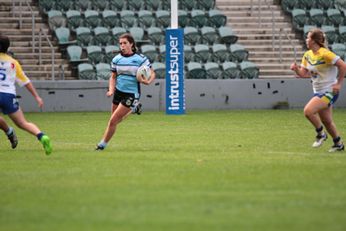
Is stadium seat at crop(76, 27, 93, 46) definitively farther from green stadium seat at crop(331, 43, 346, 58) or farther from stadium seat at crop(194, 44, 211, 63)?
green stadium seat at crop(331, 43, 346, 58)

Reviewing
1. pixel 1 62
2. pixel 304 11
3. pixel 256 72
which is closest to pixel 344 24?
pixel 304 11

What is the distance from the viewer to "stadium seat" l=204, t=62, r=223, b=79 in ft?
111

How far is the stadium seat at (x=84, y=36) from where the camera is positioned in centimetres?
3416

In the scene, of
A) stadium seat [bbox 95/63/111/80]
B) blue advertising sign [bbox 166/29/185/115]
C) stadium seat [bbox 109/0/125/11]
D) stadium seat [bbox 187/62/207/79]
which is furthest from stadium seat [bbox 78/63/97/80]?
stadium seat [bbox 109/0/125/11]

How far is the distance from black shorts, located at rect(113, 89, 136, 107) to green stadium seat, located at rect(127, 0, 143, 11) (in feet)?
63.1

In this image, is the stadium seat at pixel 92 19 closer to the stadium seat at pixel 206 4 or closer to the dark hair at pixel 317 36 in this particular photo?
the stadium seat at pixel 206 4

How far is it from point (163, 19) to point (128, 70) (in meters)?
18.6

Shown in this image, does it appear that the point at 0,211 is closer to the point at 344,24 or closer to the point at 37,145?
the point at 37,145

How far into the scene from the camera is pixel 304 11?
37969 millimetres

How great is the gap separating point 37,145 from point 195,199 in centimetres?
871

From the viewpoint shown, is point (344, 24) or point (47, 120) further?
point (344, 24)

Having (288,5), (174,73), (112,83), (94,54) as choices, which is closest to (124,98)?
(112,83)

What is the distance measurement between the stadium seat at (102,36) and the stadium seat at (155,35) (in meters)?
1.30

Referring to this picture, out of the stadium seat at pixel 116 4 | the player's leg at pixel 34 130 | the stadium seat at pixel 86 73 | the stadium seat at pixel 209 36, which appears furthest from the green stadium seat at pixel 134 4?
the player's leg at pixel 34 130
